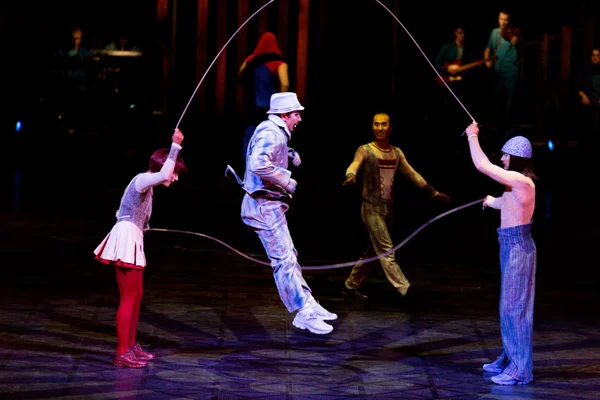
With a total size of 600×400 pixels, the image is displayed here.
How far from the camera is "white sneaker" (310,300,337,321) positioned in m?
9.37

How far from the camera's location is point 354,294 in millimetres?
10680

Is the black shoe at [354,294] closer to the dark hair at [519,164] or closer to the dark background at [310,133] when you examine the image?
the dark hair at [519,164]

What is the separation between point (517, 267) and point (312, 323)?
1.98 metres

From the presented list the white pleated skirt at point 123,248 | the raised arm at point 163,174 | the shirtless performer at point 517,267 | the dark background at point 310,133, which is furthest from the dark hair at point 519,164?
the dark background at point 310,133

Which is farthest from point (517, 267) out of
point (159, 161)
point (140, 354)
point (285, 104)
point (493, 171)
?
point (140, 354)

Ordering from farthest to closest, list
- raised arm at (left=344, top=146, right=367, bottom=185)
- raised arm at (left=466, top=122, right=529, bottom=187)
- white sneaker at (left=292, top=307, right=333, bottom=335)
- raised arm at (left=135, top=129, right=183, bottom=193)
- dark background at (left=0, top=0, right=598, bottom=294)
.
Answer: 1. dark background at (left=0, top=0, right=598, bottom=294)
2. raised arm at (left=344, top=146, right=367, bottom=185)
3. white sneaker at (left=292, top=307, right=333, bottom=335)
4. raised arm at (left=135, top=129, right=183, bottom=193)
5. raised arm at (left=466, top=122, right=529, bottom=187)

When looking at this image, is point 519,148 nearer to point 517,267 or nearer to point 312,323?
point 517,267

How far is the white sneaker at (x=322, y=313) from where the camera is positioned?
30.8ft

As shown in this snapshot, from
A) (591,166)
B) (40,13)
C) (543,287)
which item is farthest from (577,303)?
(40,13)

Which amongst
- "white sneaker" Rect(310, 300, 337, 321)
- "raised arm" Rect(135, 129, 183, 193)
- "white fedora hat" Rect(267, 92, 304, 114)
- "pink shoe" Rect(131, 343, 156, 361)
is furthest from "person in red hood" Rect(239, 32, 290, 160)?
"pink shoe" Rect(131, 343, 156, 361)

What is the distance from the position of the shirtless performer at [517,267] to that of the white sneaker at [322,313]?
1.86 metres

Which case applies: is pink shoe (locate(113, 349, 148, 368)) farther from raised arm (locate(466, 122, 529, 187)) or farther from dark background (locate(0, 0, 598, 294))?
dark background (locate(0, 0, 598, 294))

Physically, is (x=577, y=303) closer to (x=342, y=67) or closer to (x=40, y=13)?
(x=342, y=67)

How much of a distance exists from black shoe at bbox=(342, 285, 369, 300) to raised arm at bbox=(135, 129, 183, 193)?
3127 millimetres
